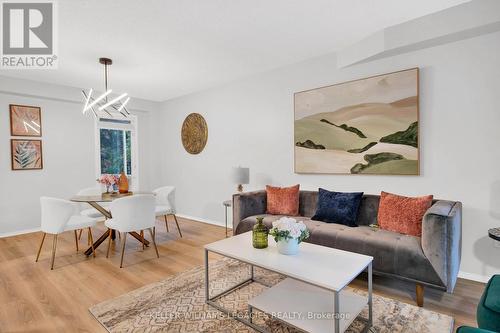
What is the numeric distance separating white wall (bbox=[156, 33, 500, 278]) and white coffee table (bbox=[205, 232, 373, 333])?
1452 mm

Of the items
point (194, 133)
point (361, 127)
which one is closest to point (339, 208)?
point (361, 127)

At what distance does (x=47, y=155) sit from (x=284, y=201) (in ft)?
13.8

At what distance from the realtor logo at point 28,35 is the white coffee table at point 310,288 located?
264cm

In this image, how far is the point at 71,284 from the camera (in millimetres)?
2555

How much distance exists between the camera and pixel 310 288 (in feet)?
6.62

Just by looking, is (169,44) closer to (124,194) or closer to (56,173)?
(124,194)

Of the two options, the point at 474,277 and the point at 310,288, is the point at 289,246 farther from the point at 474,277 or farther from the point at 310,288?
the point at 474,277

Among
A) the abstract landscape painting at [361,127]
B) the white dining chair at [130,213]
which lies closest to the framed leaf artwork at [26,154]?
the white dining chair at [130,213]

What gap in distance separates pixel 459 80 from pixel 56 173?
19.7 feet

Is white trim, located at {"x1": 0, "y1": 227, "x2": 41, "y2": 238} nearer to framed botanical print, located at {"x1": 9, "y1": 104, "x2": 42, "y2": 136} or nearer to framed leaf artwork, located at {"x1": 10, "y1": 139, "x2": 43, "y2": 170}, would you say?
framed leaf artwork, located at {"x1": 10, "y1": 139, "x2": 43, "y2": 170}

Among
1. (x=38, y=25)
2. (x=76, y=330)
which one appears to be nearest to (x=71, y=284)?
(x=76, y=330)

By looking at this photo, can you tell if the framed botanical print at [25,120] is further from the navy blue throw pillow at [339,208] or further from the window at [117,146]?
the navy blue throw pillow at [339,208]

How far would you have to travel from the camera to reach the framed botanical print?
4.24m

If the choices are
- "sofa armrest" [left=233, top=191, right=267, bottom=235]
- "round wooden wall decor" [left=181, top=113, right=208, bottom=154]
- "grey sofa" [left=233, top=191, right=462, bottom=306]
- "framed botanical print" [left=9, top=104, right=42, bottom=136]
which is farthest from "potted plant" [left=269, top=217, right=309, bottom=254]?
"framed botanical print" [left=9, top=104, right=42, bottom=136]
